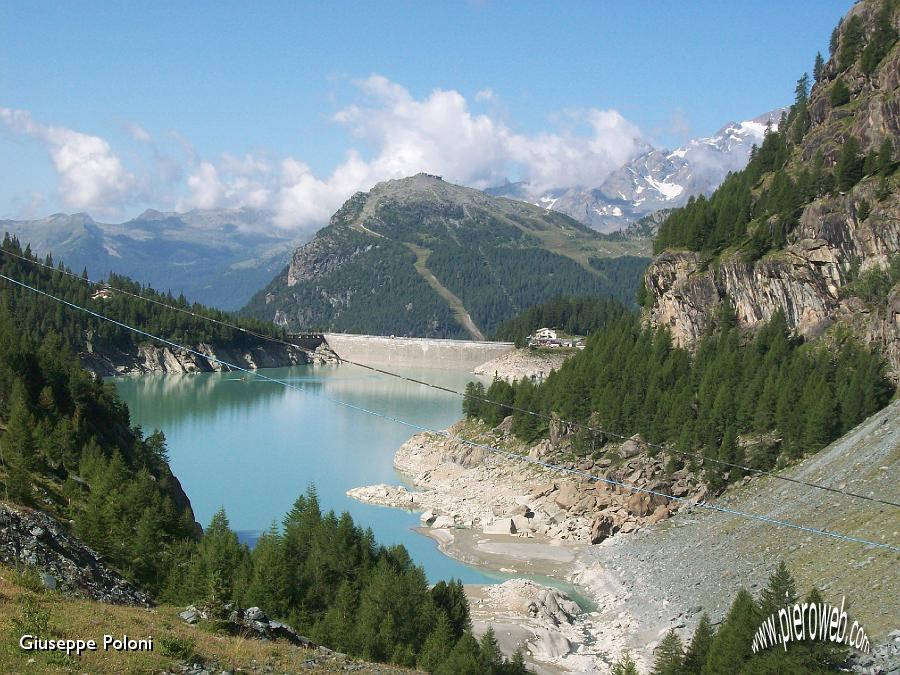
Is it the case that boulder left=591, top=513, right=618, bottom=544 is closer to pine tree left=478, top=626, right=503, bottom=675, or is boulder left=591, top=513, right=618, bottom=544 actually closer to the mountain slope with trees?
pine tree left=478, top=626, right=503, bottom=675

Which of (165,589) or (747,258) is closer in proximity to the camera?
(165,589)

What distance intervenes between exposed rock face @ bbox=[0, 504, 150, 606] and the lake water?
1372cm

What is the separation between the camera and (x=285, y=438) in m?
58.9

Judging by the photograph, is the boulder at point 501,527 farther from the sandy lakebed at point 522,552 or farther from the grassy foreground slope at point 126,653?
the grassy foreground slope at point 126,653

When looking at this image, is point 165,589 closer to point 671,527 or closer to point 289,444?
point 671,527

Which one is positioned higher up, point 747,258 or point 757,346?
point 747,258

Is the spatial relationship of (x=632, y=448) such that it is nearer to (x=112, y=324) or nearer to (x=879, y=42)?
(x=879, y=42)

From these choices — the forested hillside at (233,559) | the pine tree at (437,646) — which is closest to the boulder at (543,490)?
the forested hillside at (233,559)

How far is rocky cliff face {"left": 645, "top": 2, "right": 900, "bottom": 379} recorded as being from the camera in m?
36.8

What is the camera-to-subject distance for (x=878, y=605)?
17.9 meters

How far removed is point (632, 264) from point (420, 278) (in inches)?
1870

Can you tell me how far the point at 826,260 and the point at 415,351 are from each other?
8289cm

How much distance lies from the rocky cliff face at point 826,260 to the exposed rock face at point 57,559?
2959 cm

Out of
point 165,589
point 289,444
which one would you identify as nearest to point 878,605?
point 165,589
